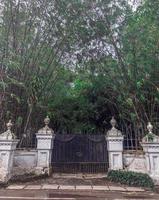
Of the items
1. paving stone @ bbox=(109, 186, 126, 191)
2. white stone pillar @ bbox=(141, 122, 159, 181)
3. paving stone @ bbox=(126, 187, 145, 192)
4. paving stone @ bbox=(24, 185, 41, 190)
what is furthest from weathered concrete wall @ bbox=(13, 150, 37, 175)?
white stone pillar @ bbox=(141, 122, 159, 181)

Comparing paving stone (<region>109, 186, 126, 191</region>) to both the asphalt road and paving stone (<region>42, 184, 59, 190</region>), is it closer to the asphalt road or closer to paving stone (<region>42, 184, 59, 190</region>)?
the asphalt road

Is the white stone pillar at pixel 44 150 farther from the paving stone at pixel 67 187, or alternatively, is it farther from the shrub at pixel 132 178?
the shrub at pixel 132 178

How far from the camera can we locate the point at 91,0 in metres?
10.7

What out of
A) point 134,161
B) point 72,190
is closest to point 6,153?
point 72,190

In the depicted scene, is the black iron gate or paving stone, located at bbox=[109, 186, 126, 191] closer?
paving stone, located at bbox=[109, 186, 126, 191]

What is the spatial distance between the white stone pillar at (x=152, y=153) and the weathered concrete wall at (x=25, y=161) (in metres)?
3.85

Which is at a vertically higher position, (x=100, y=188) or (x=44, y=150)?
(x=44, y=150)

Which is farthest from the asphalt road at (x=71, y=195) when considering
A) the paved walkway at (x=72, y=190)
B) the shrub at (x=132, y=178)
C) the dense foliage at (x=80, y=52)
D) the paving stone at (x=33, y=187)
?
the dense foliage at (x=80, y=52)

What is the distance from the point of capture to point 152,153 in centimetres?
923

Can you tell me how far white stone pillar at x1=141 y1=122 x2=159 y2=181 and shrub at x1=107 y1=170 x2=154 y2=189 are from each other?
267 mm

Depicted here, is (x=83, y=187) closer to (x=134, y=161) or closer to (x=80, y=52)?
(x=134, y=161)

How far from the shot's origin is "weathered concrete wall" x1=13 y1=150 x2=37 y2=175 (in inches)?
384

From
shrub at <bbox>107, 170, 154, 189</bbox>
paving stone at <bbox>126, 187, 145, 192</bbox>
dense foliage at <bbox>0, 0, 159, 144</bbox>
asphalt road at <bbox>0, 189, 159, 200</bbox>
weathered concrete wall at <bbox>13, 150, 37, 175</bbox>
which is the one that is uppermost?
dense foliage at <bbox>0, 0, 159, 144</bbox>

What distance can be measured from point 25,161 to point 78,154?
6.86 feet
